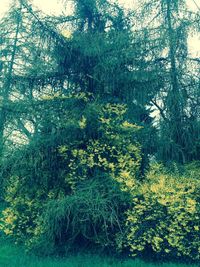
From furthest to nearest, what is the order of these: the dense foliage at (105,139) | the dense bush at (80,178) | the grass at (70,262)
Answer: the dense bush at (80,178) → the dense foliage at (105,139) → the grass at (70,262)

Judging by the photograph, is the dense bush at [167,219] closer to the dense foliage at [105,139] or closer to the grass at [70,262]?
the dense foliage at [105,139]

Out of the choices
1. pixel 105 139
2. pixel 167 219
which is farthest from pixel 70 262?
pixel 105 139

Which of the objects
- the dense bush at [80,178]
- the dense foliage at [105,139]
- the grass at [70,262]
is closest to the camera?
the grass at [70,262]

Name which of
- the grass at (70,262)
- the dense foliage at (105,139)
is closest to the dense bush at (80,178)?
the dense foliage at (105,139)

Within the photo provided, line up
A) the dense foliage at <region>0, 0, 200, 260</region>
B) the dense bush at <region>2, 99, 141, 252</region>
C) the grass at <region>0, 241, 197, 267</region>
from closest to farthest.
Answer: the grass at <region>0, 241, 197, 267</region> < the dense foliage at <region>0, 0, 200, 260</region> < the dense bush at <region>2, 99, 141, 252</region>

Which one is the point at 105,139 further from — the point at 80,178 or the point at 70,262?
the point at 70,262

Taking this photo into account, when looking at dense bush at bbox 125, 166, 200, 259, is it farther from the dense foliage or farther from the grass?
the grass

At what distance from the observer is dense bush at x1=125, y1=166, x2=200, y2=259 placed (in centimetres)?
611

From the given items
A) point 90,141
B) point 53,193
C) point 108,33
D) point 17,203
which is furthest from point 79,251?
point 108,33

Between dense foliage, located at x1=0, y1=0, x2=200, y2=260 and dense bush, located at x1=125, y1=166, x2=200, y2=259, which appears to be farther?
dense foliage, located at x1=0, y1=0, x2=200, y2=260

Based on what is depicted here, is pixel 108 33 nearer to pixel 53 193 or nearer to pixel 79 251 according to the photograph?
pixel 53 193

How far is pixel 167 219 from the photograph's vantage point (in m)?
6.23

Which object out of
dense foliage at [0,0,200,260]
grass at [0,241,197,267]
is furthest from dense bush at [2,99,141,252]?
grass at [0,241,197,267]

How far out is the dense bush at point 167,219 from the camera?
611 centimetres
